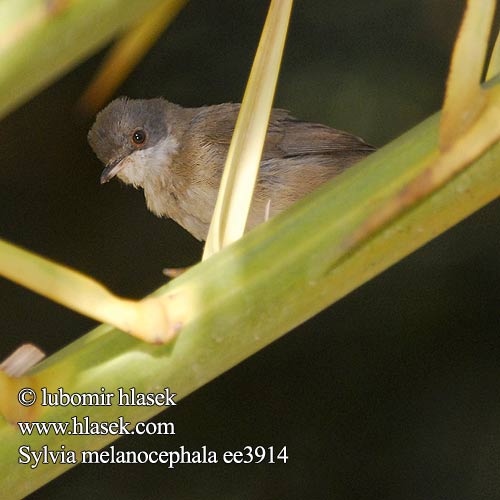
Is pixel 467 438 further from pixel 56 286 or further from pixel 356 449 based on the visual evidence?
pixel 56 286

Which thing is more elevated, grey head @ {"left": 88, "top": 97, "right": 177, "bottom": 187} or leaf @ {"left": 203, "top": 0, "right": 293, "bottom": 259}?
grey head @ {"left": 88, "top": 97, "right": 177, "bottom": 187}

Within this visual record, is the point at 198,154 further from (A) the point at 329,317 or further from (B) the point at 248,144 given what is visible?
(B) the point at 248,144

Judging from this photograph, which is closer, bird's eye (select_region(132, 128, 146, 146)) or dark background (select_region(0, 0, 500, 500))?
dark background (select_region(0, 0, 500, 500))

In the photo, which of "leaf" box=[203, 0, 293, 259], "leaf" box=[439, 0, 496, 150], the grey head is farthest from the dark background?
"leaf" box=[439, 0, 496, 150]

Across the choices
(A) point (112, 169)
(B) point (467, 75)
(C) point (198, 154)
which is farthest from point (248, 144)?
(A) point (112, 169)

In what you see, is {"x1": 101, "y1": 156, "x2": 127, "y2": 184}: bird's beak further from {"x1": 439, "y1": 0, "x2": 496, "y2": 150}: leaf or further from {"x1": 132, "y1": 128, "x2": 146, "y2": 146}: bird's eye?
{"x1": 439, "y1": 0, "x2": 496, "y2": 150}: leaf

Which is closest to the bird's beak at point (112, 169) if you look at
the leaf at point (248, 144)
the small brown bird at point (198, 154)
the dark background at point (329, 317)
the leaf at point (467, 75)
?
the small brown bird at point (198, 154)

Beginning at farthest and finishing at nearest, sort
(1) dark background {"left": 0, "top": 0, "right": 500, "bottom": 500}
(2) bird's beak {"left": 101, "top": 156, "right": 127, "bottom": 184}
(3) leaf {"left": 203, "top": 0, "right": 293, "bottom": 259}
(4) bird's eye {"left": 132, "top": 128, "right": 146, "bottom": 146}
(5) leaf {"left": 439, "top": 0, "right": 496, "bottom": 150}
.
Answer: (4) bird's eye {"left": 132, "top": 128, "right": 146, "bottom": 146} → (2) bird's beak {"left": 101, "top": 156, "right": 127, "bottom": 184} → (1) dark background {"left": 0, "top": 0, "right": 500, "bottom": 500} → (3) leaf {"left": 203, "top": 0, "right": 293, "bottom": 259} → (5) leaf {"left": 439, "top": 0, "right": 496, "bottom": 150}

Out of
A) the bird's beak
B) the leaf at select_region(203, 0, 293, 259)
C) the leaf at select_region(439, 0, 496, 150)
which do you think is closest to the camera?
the leaf at select_region(439, 0, 496, 150)

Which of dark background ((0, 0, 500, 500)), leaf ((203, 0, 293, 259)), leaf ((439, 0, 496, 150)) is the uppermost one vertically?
dark background ((0, 0, 500, 500))
